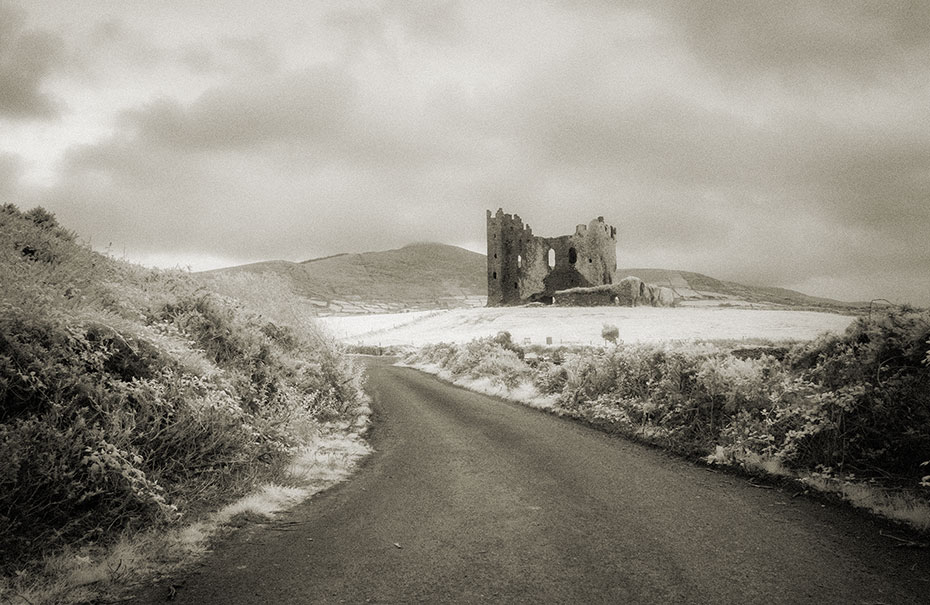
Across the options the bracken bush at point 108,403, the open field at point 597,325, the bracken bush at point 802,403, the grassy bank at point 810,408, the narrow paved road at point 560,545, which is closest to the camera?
the narrow paved road at point 560,545

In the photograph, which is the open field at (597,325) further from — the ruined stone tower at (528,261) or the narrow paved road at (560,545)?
the narrow paved road at (560,545)

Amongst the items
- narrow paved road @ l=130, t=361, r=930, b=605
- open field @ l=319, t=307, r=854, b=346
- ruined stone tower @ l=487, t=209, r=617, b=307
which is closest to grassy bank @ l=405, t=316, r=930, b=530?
narrow paved road @ l=130, t=361, r=930, b=605

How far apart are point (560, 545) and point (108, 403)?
507 centimetres

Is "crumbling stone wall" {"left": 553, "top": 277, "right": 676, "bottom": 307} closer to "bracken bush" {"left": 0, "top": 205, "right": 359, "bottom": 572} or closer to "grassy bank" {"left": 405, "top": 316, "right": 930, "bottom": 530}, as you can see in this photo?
"grassy bank" {"left": 405, "top": 316, "right": 930, "bottom": 530}

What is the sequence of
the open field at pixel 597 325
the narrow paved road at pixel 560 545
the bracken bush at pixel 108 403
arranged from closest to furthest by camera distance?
the narrow paved road at pixel 560 545, the bracken bush at pixel 108 403, the open field at pixel 597 325

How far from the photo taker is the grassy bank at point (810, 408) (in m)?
5.62

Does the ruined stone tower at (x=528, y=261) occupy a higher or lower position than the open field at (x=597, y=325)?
higher

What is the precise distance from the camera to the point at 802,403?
280 inches

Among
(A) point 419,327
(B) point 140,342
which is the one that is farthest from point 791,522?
(A) point 419,327

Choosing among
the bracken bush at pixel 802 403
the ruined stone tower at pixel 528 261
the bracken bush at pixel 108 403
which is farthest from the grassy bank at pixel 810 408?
the ruined stone tower at pixel 528 261

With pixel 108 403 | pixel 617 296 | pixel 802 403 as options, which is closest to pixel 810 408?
pixel 802 403

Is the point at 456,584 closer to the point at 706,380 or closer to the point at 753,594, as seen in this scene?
the point at 753,594

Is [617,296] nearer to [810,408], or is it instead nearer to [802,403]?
[802,403]

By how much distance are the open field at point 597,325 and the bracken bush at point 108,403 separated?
818 inches
